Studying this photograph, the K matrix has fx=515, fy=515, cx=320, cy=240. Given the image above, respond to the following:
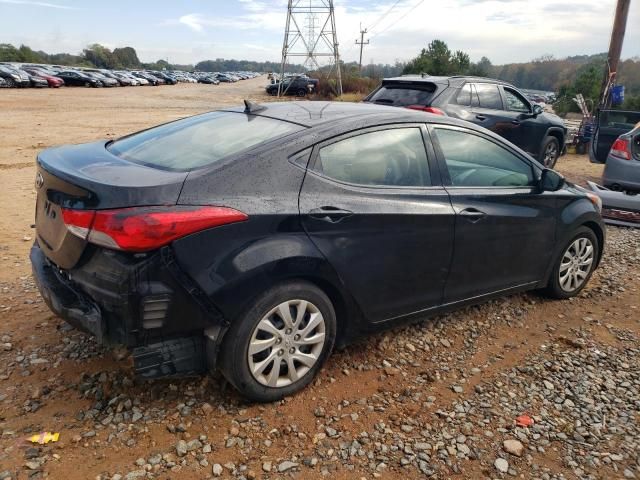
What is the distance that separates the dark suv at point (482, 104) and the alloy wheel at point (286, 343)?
18.3 feet

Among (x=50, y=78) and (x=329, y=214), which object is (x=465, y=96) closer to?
(x=329, y=214)

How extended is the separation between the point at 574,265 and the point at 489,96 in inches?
208

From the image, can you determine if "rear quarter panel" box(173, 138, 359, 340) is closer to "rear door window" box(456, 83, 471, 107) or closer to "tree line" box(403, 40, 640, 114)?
"rear door window" box(456, 83, 471, 107)

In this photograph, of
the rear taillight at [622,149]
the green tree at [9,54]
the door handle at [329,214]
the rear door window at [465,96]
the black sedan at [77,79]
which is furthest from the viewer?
the green tree at [9,54]

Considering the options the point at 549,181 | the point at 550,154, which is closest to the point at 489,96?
the point at 550,154

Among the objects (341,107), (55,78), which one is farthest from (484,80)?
(55,78)

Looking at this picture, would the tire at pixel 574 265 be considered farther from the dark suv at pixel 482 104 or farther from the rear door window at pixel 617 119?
the rear door window at pixel 617 119

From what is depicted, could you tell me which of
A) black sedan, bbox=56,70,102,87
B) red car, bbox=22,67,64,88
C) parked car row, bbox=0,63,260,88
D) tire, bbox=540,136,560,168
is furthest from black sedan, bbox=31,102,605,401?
black sedan, bbox=56,70,102,87

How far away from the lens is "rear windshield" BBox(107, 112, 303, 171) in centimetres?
284

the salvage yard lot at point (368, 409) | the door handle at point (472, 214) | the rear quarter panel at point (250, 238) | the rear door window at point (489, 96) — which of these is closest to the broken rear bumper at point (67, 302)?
the salvage yard lot at point (368, 409)

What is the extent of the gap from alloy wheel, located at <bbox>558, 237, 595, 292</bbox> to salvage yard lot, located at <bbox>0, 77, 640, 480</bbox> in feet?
1.28

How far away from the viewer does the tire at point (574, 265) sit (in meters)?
4.25

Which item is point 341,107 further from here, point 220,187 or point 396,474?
point 396,474

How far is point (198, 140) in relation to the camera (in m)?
3.14
